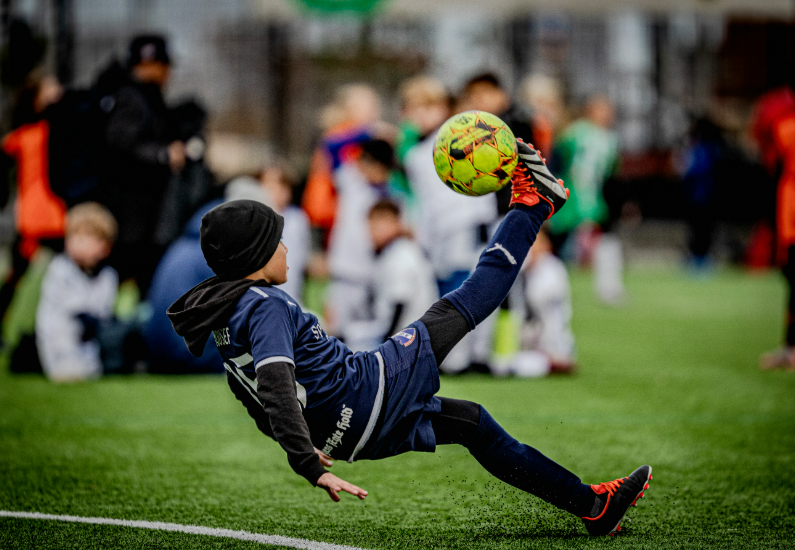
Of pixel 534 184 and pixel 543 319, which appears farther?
pixel 543 319

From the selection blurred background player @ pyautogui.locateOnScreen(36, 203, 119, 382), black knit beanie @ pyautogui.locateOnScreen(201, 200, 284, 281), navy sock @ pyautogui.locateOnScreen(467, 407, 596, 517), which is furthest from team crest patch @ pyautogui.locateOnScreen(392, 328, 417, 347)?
blurred background player @ pyautogui.locateOnScreen(36, 203, 119, 382)

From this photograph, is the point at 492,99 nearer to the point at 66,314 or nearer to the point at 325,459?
the point at 66,314

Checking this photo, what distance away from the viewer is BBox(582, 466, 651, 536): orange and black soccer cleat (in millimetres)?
3443

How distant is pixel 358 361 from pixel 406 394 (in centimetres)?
21

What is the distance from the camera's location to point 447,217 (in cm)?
712

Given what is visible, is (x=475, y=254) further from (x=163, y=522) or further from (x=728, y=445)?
(x=163, y=522)

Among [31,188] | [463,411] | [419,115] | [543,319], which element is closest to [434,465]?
[463,411]

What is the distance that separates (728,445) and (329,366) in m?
2.74

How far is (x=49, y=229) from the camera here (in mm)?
7969

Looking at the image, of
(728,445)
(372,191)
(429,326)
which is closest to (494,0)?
(372,191)

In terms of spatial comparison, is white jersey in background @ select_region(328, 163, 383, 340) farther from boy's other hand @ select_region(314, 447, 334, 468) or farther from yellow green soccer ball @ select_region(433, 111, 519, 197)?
boy's other hand @ select_region(314, 447, 334, 468)

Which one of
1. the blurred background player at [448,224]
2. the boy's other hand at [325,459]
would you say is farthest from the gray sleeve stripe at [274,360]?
the blurred background player at [448,224]

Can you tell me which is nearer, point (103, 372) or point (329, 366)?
point (329, 366)

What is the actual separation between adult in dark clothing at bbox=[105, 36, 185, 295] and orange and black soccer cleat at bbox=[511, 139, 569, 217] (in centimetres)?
420
